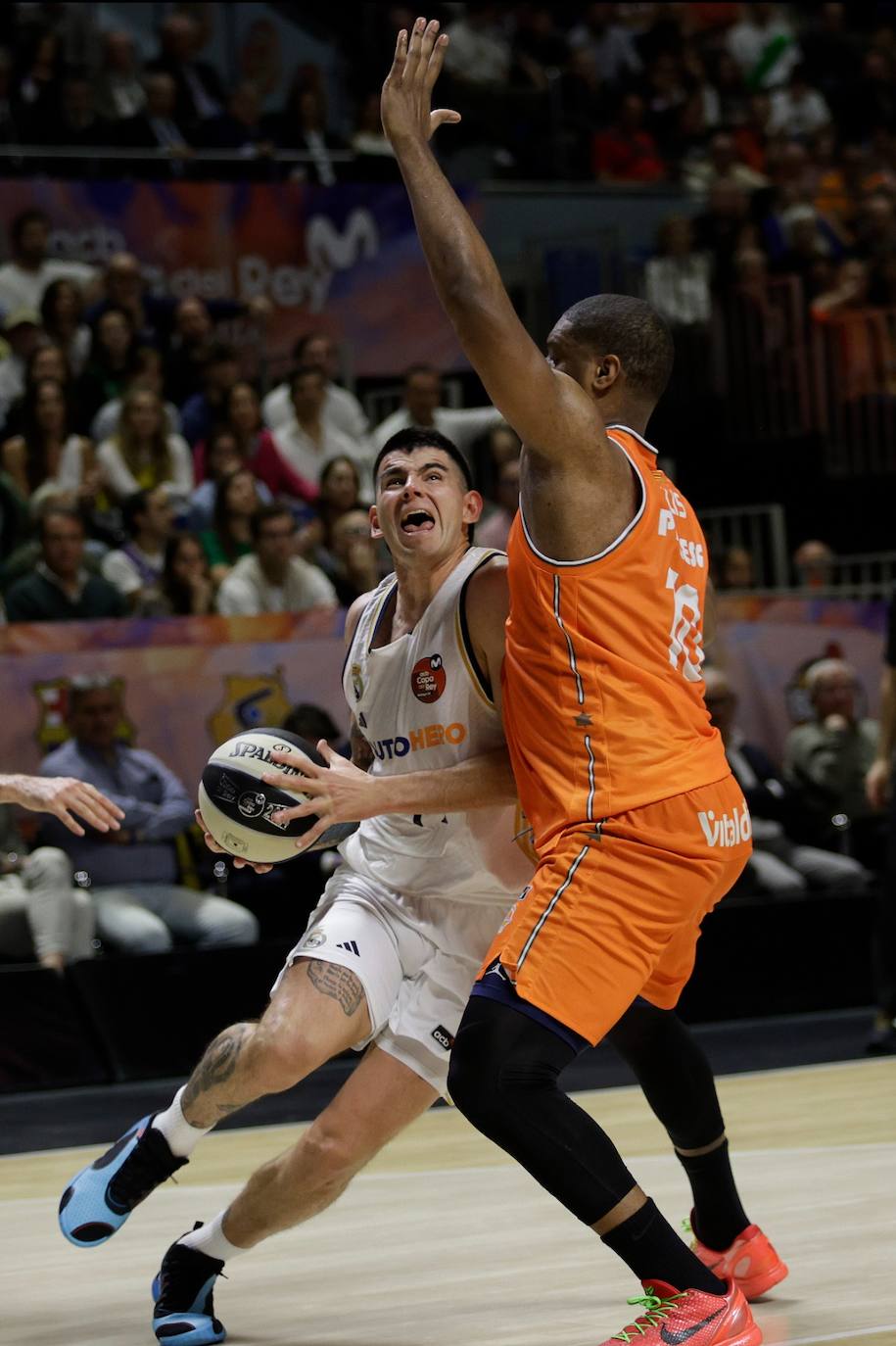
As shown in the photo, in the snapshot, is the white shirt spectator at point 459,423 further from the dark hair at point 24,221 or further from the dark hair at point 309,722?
the dark hair at point 309,722

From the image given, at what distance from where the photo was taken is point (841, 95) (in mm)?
17156

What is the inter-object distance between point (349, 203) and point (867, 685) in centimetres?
492

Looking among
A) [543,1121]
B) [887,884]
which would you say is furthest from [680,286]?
[543,1121]

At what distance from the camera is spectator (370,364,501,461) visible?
37.3 feet

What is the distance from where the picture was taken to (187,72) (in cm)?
1387

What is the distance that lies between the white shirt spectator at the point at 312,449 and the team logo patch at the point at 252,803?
23.8ft

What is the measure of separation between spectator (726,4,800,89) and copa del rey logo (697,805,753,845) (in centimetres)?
1464

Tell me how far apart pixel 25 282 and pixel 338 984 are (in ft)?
27.0

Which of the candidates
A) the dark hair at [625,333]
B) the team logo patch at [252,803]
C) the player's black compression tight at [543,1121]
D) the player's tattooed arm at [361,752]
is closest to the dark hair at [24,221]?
the player's tattooed arm at [361,752]

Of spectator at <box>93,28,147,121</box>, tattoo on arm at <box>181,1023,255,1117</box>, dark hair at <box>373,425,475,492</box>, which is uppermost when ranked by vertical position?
spectator at <box>93,28,147,121</box>

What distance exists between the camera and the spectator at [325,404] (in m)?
11.3

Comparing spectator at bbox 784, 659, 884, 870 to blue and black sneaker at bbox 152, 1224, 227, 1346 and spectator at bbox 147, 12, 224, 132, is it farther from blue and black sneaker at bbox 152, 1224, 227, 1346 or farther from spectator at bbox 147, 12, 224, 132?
blue and black sneaker at bbox 152, 1224, 227, 1346

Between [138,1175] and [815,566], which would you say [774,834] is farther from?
[138,1175]

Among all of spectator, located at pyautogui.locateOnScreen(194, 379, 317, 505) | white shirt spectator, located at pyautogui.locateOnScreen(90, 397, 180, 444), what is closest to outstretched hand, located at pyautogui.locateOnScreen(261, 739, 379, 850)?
white shirt spectator, located at pyautogui.locateOnScreen(90, 397, 180, 444)
